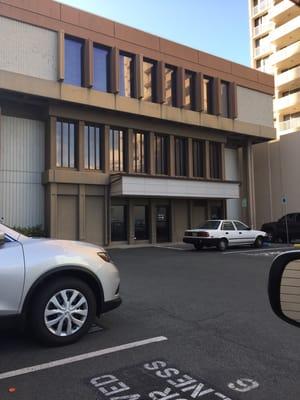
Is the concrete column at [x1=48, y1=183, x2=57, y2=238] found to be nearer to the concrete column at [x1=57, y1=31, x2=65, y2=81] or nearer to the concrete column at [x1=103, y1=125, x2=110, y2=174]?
the concrete column at [x1=103, y1=125, x2=110, y2=174]

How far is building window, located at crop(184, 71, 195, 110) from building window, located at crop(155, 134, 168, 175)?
9.20 ft

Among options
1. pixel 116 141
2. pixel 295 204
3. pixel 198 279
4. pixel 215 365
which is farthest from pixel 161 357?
pixel 295 204

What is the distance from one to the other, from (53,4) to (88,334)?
20691 mm

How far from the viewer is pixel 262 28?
54188 millimetres

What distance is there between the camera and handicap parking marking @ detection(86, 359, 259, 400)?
3.82 m

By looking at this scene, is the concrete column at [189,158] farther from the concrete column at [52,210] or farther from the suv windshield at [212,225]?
the concrete column at [52,210]

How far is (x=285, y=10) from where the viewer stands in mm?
48125

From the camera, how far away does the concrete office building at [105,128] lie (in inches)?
867

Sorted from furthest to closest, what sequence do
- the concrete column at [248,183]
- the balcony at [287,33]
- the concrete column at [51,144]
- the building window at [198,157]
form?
the balcony at [287,33] → the concrete column at [248,183] → the building window at [198,157] → the concrete column at [51,144]

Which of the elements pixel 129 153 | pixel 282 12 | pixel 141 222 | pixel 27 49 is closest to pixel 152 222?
pixel 141 222

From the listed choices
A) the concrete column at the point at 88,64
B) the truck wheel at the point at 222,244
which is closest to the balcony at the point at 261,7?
the concrete column at the point at 88,64

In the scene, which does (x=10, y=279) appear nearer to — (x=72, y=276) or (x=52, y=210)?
(x=72, y=276)

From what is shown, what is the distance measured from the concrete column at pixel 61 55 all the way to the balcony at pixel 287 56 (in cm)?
3108

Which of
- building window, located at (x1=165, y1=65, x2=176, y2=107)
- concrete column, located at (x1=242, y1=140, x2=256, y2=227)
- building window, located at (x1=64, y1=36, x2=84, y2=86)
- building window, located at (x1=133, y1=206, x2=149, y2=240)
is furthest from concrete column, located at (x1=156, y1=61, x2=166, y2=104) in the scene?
concrete column, located at (x1=242, y1=140, x2=256, y2=227)
